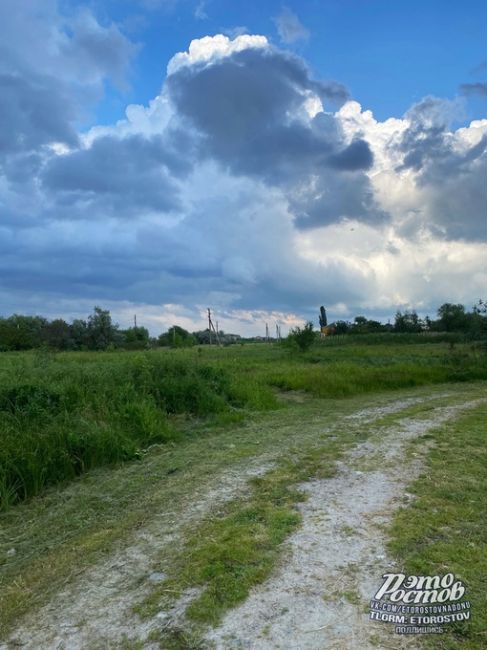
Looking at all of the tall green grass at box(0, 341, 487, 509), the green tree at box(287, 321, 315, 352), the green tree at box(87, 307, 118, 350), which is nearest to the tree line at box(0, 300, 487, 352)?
the green tree at box(87, 307, 118, 350)

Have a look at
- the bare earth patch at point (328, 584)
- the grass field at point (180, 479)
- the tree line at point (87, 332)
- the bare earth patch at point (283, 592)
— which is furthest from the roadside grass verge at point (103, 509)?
the tree line at point (87, 332)

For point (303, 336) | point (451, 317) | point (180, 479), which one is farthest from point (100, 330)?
point (180, 479)

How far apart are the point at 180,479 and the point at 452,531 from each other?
2.95 metres

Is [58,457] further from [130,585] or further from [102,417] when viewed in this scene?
[130,585]

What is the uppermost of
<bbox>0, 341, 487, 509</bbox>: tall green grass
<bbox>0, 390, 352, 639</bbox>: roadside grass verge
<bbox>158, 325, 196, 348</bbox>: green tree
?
<bbox>158, 325, 196, 348</bbox>: green tree

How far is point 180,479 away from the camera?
5.38 metres

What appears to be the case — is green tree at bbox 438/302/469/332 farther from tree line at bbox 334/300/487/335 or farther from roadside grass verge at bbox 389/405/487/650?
roadside grass verge at bbox 389/405/487/650

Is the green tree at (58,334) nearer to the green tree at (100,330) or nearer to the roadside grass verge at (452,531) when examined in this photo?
the green tree at (100,330)

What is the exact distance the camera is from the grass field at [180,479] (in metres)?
3.12

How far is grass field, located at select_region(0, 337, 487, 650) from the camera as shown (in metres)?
3.12

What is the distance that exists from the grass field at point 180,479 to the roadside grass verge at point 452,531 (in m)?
0.01

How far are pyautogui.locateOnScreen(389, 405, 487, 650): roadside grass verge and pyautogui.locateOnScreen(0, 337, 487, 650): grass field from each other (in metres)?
0.01

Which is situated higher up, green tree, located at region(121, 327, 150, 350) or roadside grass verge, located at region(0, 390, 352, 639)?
green tree, located at region(121, 327, 150, 350)

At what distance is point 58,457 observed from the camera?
6.07 metres
